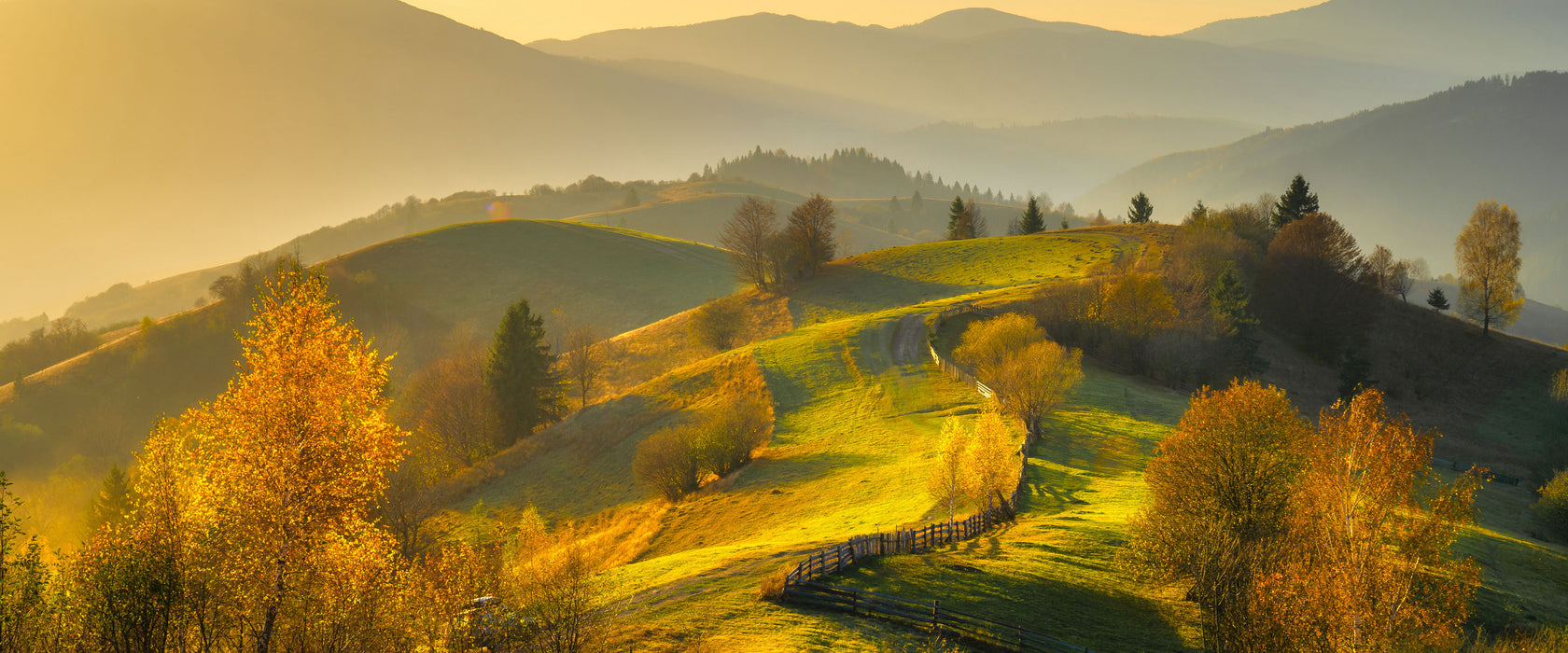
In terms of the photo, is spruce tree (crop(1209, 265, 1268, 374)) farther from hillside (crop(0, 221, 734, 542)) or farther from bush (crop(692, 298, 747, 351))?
hillside (crop(0, 221, 734, 542))

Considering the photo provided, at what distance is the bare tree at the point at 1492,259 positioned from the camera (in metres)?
87.2

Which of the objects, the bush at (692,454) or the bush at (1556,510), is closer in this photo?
the bush at (1556,510)

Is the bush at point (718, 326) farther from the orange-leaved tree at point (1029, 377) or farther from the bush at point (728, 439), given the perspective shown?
the orange-leaved tree at point (1029, 377)

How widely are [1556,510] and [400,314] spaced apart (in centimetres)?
14005

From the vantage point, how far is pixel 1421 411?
77.3m

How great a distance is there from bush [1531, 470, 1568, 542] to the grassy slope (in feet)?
113

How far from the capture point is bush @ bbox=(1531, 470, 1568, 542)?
141 ft

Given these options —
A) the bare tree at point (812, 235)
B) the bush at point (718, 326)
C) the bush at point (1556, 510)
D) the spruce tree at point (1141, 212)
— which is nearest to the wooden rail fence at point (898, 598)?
the bush at point (1556, 510)

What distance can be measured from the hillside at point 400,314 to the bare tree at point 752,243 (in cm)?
1997

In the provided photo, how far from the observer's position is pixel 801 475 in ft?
169

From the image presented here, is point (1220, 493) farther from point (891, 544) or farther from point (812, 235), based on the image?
point (812, 235)

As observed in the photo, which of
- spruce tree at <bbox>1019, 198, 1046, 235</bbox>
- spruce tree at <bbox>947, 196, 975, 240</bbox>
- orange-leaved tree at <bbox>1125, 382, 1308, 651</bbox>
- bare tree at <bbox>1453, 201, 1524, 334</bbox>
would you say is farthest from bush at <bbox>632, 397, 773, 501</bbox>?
spruce tree at <bbox>947, 196, 975, 240</bbox>

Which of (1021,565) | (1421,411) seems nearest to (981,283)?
(1421,411)

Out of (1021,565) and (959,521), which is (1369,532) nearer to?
(1021,565)
